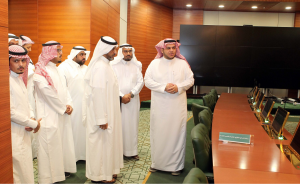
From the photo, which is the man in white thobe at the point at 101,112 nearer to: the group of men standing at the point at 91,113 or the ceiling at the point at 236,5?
the group of men standing at the point at 91,113

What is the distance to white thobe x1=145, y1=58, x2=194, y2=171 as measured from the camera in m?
3.47

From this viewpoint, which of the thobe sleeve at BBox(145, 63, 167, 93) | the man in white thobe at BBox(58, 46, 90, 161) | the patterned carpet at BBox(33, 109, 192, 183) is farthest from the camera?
the man in white thobe at BBox(58, 46, 90, 161)

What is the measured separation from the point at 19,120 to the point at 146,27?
7238mm

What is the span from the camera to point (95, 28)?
5.61 metres

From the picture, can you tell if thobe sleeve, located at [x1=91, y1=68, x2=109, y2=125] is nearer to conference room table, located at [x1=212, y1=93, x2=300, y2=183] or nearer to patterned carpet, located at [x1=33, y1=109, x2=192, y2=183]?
patterned carpet, located at [x1=33, y1=109, x2=192, y2=183]

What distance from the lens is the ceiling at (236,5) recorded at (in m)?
8.72

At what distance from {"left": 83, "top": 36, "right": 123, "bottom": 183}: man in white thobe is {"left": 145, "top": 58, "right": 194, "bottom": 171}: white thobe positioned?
655 mm

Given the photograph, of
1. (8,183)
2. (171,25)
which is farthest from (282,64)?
(8,183)

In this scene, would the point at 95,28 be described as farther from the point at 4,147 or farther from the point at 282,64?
the point at 282,64

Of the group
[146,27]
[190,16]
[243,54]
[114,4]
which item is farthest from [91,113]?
[190,16]

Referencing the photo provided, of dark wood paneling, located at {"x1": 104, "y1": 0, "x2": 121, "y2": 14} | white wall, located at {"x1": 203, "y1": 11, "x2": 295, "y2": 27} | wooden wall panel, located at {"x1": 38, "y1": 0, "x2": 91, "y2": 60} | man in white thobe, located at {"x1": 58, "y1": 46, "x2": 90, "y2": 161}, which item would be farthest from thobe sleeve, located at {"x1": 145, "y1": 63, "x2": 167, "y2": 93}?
white wall, located at {"x1": 203, "y1": 11, "x2": 295, "y2": 27}

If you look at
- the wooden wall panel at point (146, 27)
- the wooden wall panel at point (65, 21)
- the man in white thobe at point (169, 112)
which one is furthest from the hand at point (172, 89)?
the wooden wall panel at point (146, 27)

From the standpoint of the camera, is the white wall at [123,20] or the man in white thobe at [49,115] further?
the white wall at [123,20]

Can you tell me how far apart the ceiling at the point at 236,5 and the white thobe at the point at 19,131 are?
7.55 m
